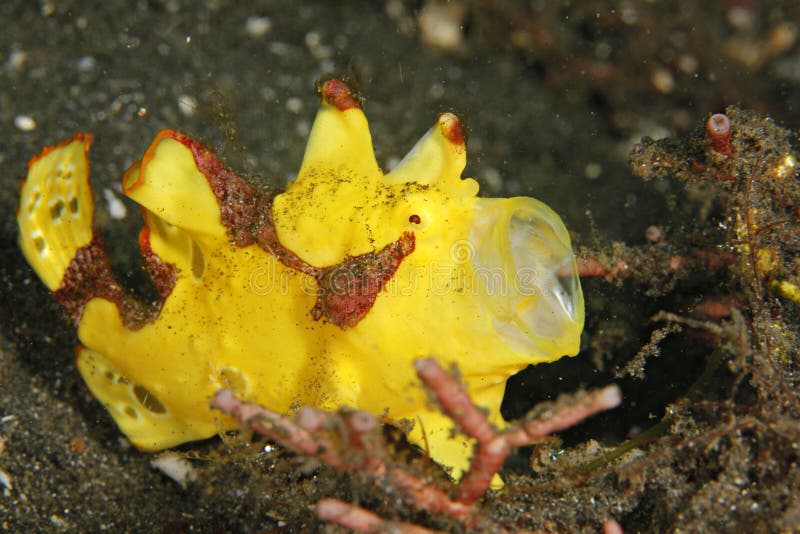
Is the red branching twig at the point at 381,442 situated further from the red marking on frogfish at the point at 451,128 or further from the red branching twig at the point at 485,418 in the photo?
the red marking on frogfish at the point at 451,128

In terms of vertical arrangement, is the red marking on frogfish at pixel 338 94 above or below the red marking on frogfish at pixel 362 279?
above

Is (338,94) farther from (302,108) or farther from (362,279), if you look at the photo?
(302,108)

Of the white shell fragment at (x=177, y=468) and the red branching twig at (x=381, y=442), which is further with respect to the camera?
the white shell fragment at (x=177, y=468)

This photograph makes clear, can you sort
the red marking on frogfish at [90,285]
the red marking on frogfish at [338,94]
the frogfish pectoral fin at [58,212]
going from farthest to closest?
the frogfish pectoral fin at [58,212], the red marking on frogfish at [90,285], the red marking on frogfish at [338,94]

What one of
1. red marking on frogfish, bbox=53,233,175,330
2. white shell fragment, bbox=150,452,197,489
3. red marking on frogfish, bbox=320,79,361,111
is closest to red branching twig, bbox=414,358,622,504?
red marking on frogfish, bbox=320,79,361,111

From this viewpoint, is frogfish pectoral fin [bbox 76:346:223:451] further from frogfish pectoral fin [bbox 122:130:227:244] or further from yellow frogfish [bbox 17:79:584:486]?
frogfish pectoral fin [bbox 122:130:227:244]

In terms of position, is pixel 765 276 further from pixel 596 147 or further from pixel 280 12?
pixel 280 12

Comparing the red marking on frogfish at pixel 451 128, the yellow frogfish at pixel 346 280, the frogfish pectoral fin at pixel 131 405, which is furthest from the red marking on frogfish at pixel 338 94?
the frogfish pectoral fin at pixel 131 405

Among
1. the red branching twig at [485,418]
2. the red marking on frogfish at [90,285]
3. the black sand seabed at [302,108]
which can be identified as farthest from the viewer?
the black sand seabed at [302,108]
